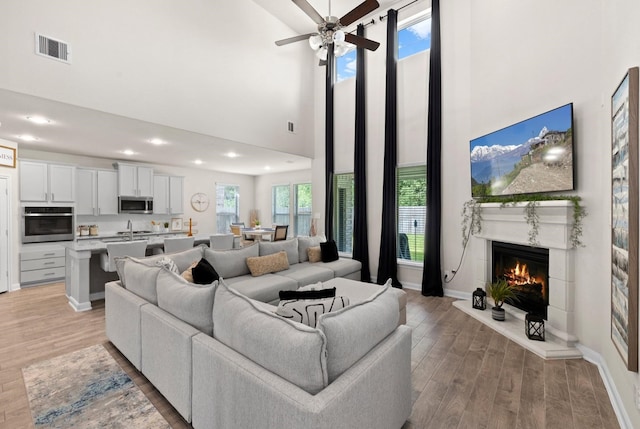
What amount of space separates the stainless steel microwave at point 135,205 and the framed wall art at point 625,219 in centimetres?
796

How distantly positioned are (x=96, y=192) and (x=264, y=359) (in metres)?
6.73

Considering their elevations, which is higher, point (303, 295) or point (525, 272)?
point (303, 295)

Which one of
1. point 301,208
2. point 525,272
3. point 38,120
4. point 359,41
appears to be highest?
point 359,41

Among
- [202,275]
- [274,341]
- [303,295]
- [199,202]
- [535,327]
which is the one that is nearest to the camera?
[274,341]

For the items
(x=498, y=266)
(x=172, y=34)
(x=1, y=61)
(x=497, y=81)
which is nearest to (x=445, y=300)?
(x=498, y=266)

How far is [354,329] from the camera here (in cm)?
138

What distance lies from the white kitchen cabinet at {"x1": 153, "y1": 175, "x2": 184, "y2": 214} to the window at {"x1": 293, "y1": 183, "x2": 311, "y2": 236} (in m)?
3.23

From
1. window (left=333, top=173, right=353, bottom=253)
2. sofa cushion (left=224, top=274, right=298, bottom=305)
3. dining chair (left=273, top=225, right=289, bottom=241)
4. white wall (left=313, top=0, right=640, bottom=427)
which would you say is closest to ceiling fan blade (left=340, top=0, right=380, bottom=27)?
white wall (left=313, top=0, right=640, bottom=427)

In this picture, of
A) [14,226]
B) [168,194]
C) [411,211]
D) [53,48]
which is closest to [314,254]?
[411,211]

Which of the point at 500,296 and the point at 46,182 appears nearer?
the point at 500,296

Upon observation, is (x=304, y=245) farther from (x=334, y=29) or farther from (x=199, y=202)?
(x=199, y=202)

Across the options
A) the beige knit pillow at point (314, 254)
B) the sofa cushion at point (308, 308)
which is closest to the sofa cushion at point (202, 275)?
the sofa cushion at point (308, 308)

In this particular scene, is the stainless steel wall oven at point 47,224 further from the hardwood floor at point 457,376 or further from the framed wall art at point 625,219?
the framed wall art at point 625,219

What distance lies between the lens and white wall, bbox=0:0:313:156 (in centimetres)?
312
